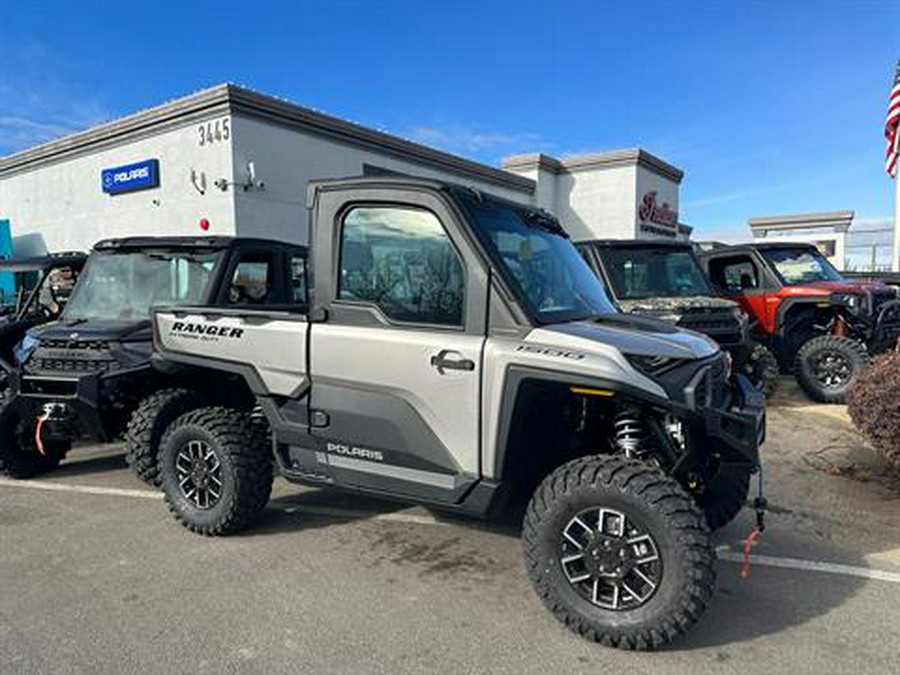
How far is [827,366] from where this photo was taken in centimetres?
881

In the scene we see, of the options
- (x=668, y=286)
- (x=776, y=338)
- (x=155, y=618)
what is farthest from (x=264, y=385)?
(x=776, y=338)

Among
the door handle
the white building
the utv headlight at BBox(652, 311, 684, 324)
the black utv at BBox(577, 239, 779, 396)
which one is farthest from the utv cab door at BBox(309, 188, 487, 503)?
the white building

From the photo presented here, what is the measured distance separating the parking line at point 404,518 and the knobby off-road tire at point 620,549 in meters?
1.32

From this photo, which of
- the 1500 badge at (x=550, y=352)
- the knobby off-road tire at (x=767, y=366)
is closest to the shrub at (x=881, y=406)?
the knobby off-road tire at (x=767, y=366)

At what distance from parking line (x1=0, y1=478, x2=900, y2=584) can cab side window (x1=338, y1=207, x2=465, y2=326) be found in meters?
1.83

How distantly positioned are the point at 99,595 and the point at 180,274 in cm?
298

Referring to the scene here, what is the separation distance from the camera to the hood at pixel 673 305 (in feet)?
25.8

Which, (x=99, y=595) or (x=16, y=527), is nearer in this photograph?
(x=99, y=595)

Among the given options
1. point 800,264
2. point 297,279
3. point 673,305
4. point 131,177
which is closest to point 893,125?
point 800,264

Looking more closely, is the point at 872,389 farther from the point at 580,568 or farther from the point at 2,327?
the point at 2,327

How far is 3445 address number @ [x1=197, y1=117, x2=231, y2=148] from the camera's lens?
1430 cm

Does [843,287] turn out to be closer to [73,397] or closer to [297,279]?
[297,279]

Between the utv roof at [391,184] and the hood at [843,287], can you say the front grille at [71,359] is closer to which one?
the utv roof at [391,184]

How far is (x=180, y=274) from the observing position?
5875 mm
